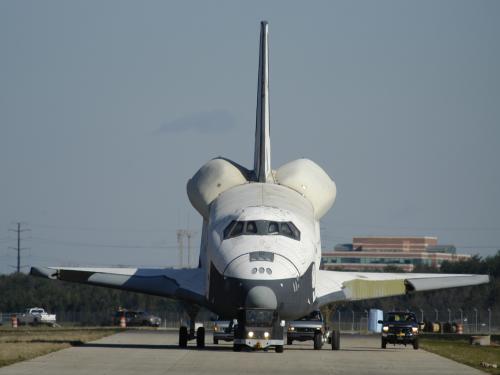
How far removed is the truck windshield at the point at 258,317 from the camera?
126ft

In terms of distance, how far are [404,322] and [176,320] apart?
5405 cm

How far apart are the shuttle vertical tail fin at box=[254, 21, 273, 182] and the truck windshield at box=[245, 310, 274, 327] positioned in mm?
9840

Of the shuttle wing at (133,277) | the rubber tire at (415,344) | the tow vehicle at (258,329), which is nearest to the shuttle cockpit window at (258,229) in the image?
the tow vehicle at (258,329)

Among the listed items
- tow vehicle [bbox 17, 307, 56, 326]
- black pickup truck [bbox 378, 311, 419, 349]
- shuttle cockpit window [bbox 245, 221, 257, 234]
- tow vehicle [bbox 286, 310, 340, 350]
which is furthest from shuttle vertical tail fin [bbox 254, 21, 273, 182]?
tow vehicle [bbox 17, 307, 56, 326]

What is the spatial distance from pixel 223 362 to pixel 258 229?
5.82 meters

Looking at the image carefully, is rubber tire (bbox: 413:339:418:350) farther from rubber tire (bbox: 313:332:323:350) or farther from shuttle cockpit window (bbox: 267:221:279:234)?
shuttle cockpit window (bbox: 267:221:279:234)

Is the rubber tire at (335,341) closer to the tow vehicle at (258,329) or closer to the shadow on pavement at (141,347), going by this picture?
the shadow on pavement at (141,347)

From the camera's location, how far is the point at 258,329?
38.9m

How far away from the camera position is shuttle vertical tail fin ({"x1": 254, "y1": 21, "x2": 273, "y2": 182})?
157 feet

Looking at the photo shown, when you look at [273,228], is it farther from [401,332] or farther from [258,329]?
[401,332]

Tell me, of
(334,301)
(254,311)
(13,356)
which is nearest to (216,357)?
(254,311)

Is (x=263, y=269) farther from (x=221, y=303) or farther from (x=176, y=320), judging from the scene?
(x=176, y=320)

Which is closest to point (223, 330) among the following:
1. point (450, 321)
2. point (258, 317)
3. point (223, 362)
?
point (258, 317)

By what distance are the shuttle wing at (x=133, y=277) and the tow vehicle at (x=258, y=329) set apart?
19.1 feet
